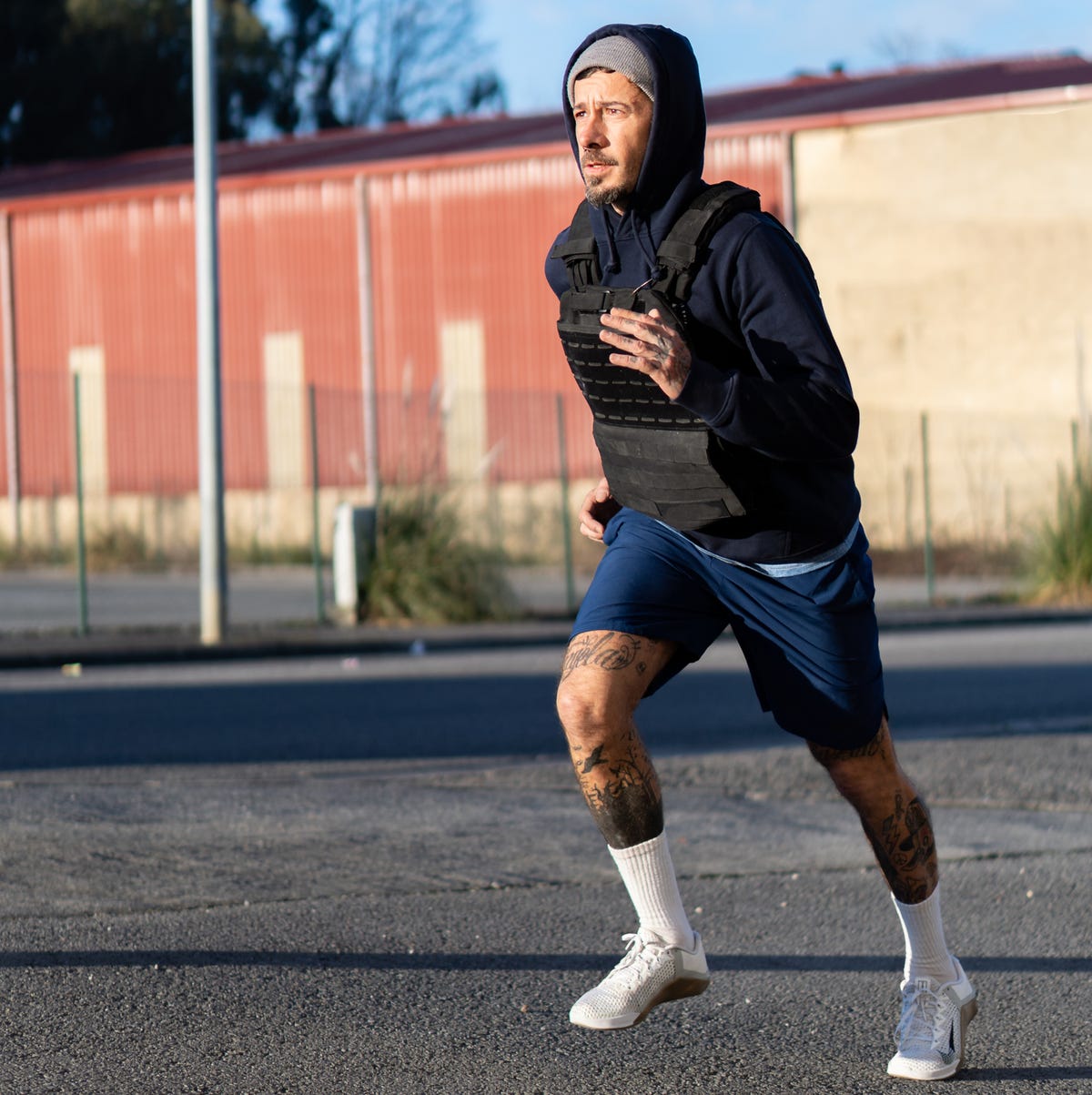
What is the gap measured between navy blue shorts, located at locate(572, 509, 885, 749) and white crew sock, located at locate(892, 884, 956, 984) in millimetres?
398

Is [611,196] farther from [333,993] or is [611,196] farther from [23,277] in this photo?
[23,277]

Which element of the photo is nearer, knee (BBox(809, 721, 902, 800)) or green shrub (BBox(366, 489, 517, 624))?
knee (BBox(809, 721, 902, 800))

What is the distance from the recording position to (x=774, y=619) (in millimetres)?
3752

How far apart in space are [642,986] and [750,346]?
1267 mm

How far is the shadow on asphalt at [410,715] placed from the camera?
27.8 feet

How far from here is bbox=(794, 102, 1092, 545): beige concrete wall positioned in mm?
24266

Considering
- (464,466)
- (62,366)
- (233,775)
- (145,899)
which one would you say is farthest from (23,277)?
(145,899)

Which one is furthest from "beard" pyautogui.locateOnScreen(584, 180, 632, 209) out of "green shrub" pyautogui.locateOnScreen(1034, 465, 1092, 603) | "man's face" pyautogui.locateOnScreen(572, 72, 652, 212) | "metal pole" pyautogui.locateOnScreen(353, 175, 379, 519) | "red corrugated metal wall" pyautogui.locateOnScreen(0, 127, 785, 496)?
"metal pole" pyautogui.locateOnScreen(353, 175, 379, 519)

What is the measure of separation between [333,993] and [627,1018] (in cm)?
80

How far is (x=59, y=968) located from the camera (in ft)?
14.6

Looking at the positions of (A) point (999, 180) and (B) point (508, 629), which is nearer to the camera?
(B) point (508, 629)

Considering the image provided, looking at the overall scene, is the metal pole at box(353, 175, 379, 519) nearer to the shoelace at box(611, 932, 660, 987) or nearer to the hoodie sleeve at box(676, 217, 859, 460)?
the shoelace at box(611, 932, 660, 987)

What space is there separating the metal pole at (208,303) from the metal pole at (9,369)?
1566cm

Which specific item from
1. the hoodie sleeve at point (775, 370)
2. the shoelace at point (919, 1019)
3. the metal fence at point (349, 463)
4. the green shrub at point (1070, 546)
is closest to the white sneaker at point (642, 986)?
the shoelace at point (919, 1019)
